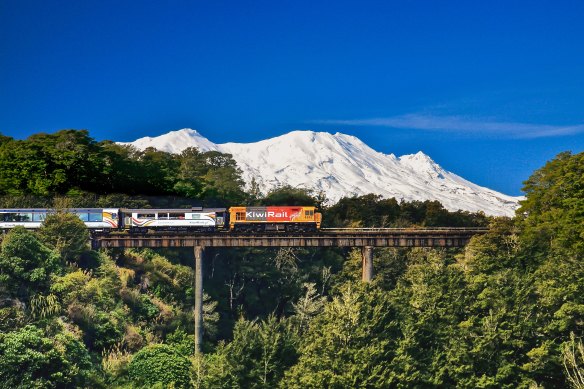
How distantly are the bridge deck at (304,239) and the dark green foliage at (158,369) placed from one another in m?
14.7

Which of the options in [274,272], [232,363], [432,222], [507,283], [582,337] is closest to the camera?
[232,363]

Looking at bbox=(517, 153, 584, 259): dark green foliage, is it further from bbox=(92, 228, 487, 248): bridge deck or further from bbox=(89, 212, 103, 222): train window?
bbox=(89, 212, 103, 222): train window

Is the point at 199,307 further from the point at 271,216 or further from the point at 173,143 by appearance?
the point at 173,143

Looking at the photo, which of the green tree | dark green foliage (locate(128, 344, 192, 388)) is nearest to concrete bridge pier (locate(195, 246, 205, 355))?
dark green foliage (locate(128, 344, 192, 388))

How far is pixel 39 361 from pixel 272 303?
38.1m

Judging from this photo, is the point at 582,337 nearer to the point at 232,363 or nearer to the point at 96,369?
the point at 232,363

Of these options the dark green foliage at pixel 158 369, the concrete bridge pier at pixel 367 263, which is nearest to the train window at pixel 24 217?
the dark green foliage at pixel 158 369

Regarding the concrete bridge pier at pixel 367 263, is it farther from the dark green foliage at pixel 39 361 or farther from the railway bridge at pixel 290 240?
the dark green foliage at pixel 39 361

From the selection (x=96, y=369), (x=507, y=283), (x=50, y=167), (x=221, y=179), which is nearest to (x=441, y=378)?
(x=507, y=283)

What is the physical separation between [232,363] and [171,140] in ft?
516

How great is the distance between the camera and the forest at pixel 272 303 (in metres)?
43.1

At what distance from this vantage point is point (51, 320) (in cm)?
4869

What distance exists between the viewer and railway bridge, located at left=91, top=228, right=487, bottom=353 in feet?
215

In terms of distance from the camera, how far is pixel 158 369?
1982 inches
